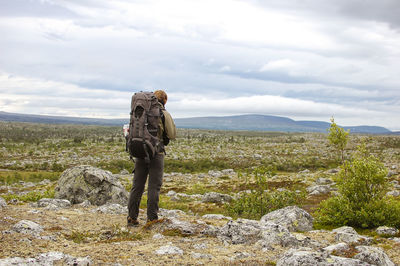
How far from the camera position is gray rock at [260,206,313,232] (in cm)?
1052

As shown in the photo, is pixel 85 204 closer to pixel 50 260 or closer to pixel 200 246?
pixel 200 246

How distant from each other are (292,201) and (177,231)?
27.0 feet

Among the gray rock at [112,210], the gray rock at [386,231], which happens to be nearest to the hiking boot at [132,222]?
the gray rock at [112,210]

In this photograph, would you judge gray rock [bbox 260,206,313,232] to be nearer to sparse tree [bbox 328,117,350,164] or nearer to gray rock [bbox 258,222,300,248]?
gray rock [bbox 258,222,300,248]

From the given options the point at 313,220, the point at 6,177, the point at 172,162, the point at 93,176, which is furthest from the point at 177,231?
the point at 172,162

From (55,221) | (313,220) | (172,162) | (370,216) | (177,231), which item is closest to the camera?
(177,231)

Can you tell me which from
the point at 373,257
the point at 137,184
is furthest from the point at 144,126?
the point at 373,257

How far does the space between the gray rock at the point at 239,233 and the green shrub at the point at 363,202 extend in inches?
157

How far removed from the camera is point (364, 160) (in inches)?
435

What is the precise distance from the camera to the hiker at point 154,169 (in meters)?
8.67

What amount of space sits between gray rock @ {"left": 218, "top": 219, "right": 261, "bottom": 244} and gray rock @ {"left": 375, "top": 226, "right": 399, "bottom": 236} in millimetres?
3940

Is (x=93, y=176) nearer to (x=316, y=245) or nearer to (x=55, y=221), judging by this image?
(x=55, y=221)

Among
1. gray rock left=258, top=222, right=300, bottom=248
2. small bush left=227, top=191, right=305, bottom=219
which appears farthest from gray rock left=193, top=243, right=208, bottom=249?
small bush left=227, top=191, right=305, bottom=219

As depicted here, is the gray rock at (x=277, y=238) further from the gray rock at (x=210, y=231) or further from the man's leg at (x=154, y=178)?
the man's leg at (x=154, y=178)
